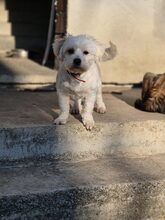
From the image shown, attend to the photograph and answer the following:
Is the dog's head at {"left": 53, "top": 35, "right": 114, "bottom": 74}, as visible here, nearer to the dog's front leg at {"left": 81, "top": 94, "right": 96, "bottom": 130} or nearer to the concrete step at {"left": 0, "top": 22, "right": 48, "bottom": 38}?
the dog's front leg at {"left": 81, "top": 94, "right": 96, "bottom": 130}

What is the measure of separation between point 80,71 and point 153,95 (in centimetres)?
105

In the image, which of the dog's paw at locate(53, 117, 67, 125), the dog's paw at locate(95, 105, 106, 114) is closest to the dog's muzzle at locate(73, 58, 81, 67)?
the dog's paw at locate(53, 117, 67, 125)

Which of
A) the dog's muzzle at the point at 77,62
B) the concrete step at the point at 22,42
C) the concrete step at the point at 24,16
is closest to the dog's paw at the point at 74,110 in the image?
the dog's muzzle at the point at 77,62

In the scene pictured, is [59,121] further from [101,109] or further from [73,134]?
[101,109]

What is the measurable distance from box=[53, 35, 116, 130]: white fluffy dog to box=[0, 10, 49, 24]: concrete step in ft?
12.4

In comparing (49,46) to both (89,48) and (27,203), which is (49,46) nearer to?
(89,48)

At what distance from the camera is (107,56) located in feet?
13.5

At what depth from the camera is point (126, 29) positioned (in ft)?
18.9

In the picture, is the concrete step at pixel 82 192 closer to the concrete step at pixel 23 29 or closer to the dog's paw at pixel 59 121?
the dog's paw at pixel 59 121

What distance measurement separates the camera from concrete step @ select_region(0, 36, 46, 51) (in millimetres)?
7266

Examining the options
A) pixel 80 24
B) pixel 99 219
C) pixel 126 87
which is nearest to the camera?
pixel 99 219

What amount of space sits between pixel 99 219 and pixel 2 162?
2.81 ft

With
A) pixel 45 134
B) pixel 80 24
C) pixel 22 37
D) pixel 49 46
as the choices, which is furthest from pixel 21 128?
pixel 22 37

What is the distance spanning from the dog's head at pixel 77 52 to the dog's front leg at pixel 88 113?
0.84 ft
